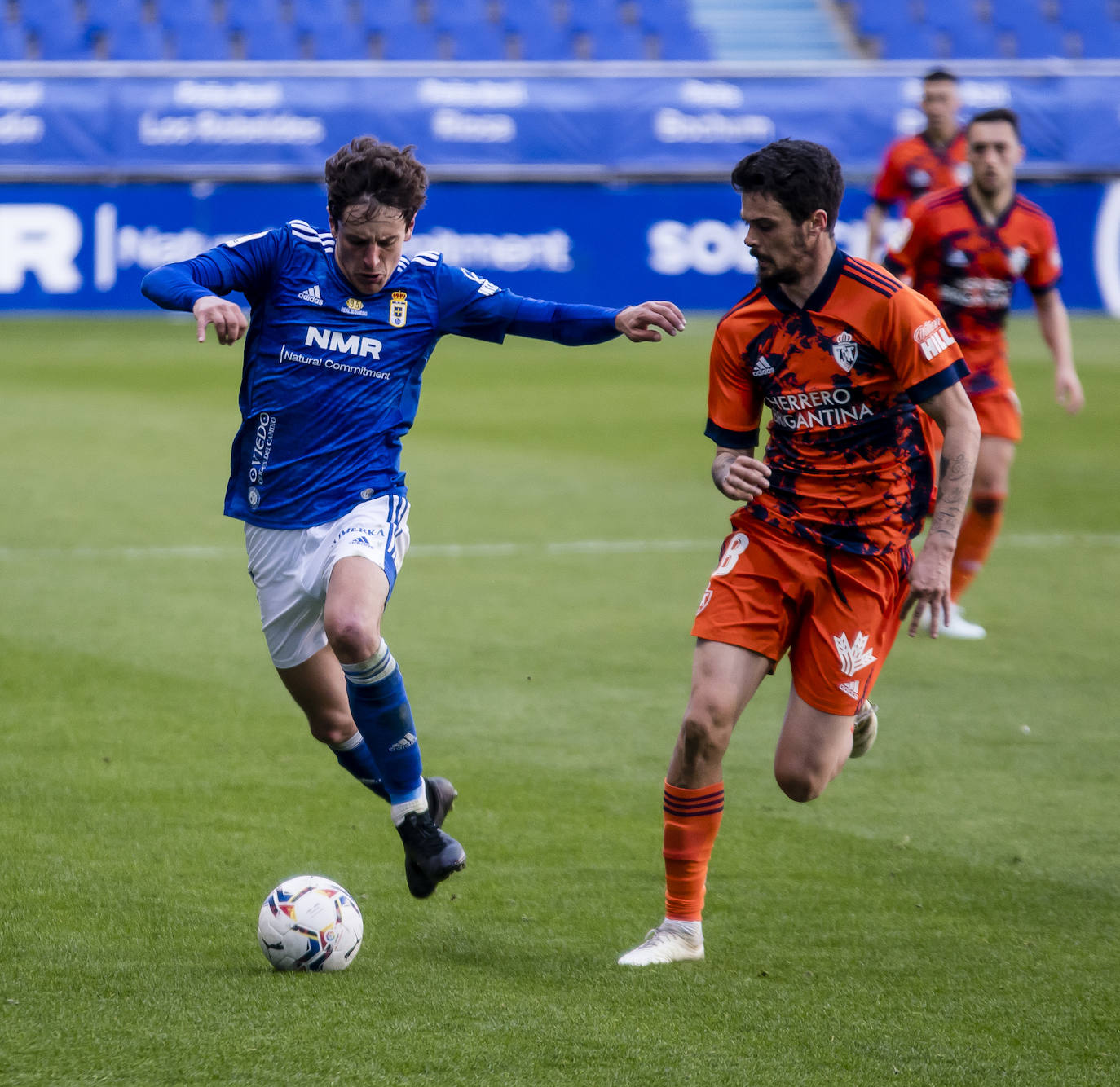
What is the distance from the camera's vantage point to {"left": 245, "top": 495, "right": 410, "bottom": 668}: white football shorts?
4652 mm

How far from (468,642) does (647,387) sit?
10052 mm

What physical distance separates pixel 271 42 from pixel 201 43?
3.72ft

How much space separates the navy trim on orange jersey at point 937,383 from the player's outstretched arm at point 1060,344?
13.4ft

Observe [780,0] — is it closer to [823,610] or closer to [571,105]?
[571,105]

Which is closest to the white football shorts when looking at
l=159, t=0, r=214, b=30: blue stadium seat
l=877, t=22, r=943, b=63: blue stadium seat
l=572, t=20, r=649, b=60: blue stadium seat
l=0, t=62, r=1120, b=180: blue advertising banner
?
l=0, t=62, r=1120, b=180: blue advertising banner

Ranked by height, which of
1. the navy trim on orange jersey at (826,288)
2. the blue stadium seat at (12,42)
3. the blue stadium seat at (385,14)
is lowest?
the blue stadium seat at (12,42)

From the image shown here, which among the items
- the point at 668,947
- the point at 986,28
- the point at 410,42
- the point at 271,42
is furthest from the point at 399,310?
the point at 986,28

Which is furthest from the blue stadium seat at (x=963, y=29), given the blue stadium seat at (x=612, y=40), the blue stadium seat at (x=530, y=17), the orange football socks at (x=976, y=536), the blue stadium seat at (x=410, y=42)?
the orange football socks at (x=976, y=536)

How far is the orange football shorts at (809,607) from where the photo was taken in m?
Answer: 4.29

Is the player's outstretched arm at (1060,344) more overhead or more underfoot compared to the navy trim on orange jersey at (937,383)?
more underfoot

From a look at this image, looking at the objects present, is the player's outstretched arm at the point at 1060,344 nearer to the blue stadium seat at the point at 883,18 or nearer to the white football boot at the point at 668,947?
the white football boot at the point at 668,947

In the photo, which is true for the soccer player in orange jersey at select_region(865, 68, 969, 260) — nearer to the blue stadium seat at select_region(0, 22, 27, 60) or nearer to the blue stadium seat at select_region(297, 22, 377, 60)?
the blue stadium seat at select_region(297, 22, 377, 60)

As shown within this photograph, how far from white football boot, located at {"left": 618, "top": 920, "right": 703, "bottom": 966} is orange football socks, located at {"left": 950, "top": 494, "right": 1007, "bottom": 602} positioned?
4282mm

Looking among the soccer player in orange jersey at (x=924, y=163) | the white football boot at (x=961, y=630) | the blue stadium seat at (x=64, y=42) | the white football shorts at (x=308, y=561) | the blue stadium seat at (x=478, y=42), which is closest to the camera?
the white football shorts at (x=308, y=561)
